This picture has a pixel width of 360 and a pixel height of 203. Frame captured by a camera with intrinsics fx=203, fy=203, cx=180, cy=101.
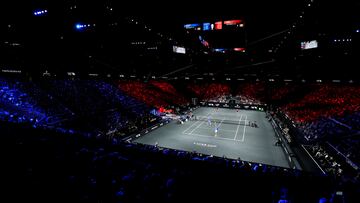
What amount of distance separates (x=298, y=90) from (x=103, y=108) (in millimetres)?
37526

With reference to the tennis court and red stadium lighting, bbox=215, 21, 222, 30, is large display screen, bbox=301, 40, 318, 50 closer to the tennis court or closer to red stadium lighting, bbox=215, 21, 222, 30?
the tennis court

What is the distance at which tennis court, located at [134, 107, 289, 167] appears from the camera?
16.4m

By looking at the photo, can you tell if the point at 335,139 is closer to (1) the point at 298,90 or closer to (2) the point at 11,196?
(2) the point at 11,196

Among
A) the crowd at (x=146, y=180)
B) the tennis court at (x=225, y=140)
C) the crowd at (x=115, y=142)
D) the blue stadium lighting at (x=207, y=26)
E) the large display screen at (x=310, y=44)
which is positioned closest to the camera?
the crowd at (x=146, y=180)

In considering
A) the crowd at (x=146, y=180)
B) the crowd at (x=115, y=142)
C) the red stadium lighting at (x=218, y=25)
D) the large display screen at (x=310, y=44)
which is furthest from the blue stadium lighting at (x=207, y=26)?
the large display screen at (x=310, y=44)

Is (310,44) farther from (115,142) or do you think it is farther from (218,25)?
(115,142)

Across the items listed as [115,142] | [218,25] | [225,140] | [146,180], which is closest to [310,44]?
[225,140]

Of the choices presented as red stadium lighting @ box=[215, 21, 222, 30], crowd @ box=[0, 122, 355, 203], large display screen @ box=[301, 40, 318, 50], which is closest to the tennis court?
crowd @ box=[0, 122, 355, 203]

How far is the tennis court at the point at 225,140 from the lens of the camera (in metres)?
16.4

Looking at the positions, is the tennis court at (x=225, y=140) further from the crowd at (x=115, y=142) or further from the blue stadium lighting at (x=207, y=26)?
the blue stadium lighting at (x=207, y=26)

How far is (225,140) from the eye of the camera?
20.1m

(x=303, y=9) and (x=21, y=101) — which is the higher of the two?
(x=303, y=9)

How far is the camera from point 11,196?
201 inches

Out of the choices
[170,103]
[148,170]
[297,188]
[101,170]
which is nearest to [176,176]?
[148,170]
